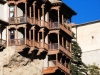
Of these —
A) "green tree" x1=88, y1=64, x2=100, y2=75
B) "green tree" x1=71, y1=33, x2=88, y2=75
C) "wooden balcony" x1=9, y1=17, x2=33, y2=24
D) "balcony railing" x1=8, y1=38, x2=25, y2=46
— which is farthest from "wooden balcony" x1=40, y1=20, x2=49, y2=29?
"green tree" x1=88, y1=64, x2=100, y2=75

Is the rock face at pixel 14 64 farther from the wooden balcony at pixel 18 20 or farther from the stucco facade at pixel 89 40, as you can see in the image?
the stucco facade at pixel 89 40

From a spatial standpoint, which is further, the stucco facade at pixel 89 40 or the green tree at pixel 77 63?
the stucco facade at pixel 89 40

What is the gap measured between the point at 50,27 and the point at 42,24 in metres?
2.18

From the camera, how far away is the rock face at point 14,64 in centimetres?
6856

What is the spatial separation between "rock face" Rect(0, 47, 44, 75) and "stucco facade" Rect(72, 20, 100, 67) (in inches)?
1437

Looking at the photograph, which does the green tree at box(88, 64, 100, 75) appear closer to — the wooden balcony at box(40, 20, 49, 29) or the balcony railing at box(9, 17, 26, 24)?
the wooden balcony at box(40, 20, 49, 29)

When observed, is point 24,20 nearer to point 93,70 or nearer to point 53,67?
point 53,67

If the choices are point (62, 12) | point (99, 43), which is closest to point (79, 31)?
point (99, 43)

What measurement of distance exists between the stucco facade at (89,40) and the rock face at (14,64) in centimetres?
3650

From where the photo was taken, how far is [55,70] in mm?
73188

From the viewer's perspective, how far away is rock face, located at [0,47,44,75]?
68562 millimetres

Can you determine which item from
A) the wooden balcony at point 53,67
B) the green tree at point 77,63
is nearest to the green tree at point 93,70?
the green tree at point 77,63

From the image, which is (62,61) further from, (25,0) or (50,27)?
(25,0)

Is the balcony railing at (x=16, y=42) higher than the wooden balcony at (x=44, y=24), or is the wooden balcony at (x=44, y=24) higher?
the wooden balcony at (x=44, y=24)
